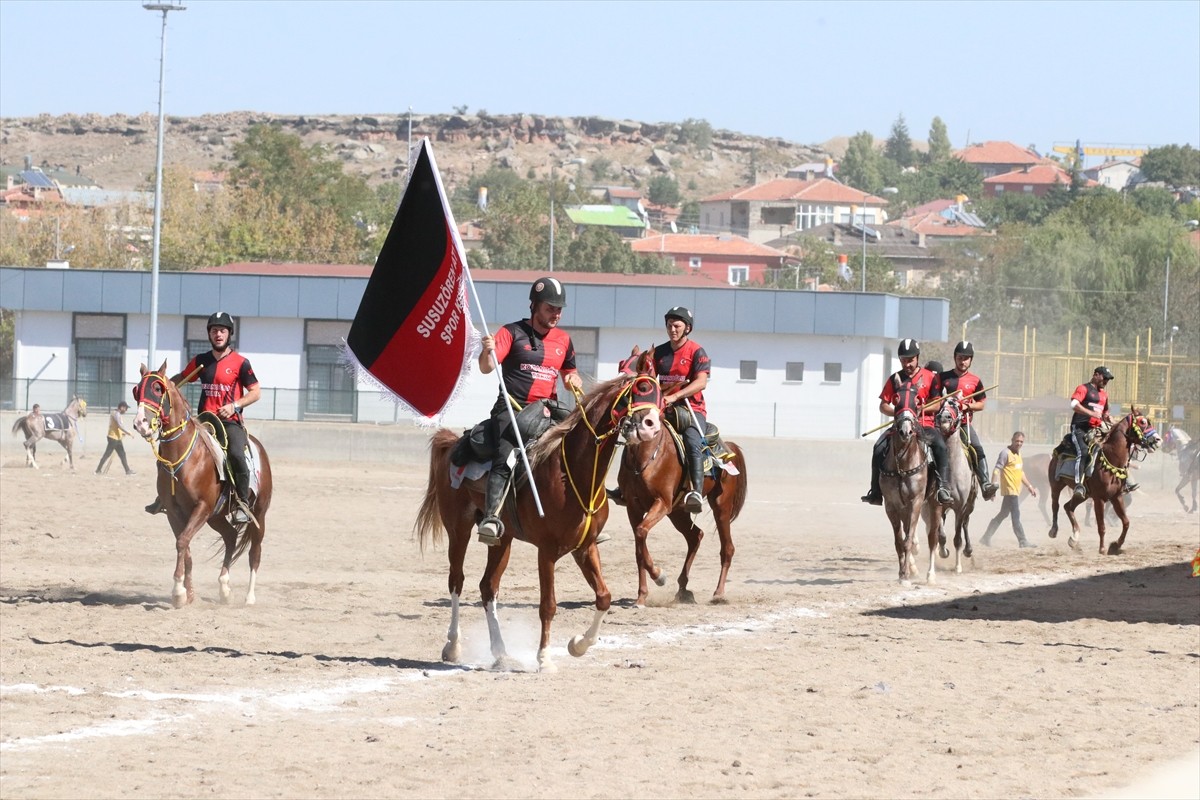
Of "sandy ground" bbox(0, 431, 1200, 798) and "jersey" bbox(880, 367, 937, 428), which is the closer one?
"sandy ground" bbox(0, 431, 1200, 798)

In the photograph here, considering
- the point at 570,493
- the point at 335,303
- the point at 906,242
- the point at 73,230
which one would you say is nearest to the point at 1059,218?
the point at 906,242

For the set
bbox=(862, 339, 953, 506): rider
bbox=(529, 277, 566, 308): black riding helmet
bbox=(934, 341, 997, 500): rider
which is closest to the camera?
bbox=(529, 277, 566, 308): black riding helmet

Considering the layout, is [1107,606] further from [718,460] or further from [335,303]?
[335,303]

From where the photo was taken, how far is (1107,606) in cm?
1731

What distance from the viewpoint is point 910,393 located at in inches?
706

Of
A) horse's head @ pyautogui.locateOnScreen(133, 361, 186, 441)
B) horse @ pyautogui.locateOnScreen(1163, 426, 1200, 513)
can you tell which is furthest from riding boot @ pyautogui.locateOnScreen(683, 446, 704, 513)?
horse @ pyautogui.locateOnScreen(1163, 426, 1200, 513)

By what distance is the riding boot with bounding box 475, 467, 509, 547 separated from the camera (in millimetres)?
11422

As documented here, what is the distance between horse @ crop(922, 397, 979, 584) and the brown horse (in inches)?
311

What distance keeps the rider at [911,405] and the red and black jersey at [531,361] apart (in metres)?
6.64

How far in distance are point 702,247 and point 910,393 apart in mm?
115674

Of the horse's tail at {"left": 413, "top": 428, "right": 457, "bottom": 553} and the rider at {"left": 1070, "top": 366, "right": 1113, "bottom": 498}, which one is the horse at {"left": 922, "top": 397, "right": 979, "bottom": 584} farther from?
the horse's tail at {"left": 413, "top": 428, "right": 457, "bottom": 553}

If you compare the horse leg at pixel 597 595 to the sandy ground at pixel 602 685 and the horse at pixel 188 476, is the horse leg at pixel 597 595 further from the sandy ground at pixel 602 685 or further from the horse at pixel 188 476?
the horse at pixel 188 476

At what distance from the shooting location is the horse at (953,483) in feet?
61.6

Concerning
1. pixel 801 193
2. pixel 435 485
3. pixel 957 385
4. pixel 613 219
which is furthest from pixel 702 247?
pixel 435 485
